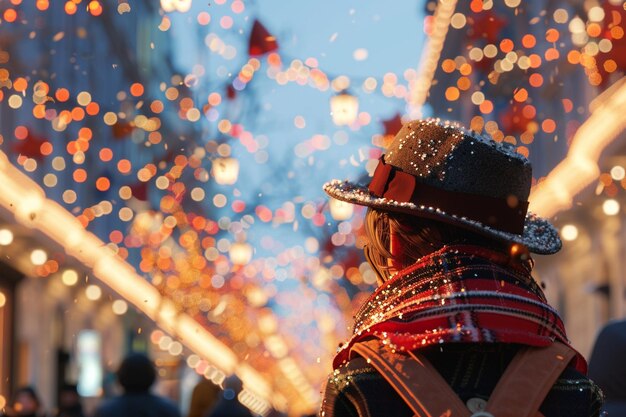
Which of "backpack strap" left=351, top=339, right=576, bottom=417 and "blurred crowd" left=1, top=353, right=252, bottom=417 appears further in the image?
"blurred crowd" left=1, top=353, right=252, bottom=417

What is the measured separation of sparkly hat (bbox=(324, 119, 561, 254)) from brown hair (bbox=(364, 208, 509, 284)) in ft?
0.13

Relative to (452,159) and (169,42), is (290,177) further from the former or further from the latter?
(169,42)

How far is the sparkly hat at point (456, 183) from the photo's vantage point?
301 centimetres

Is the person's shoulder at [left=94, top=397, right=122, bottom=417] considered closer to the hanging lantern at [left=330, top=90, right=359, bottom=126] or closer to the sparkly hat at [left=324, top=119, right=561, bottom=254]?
the hanging lantern at [left=330, top=90, right=359, bottom=126]

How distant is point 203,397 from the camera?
12.5 m

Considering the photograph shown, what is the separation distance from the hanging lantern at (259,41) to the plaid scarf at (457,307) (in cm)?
876

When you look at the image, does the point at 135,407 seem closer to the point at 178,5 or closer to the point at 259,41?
the point at 178,5

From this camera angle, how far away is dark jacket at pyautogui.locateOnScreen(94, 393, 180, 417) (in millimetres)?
9828

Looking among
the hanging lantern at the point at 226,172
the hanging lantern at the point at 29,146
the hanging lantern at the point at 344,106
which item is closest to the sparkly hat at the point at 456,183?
the hanging lantern at the point at 344,106

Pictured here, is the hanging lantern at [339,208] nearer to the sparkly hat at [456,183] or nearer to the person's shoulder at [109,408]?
the sparkly hat at [456,183]

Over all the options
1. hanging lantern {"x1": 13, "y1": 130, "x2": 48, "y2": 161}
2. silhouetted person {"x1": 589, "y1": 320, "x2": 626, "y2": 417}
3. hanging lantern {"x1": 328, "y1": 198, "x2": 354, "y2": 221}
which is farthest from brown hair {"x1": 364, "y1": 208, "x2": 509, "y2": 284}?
hanging lantern {"x1": 13, "y1": 130, "x2": 48, "y2": 161}

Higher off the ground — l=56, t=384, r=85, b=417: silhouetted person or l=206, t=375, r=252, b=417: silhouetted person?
l=206, t=375, r=252, b=417: silhouetted person

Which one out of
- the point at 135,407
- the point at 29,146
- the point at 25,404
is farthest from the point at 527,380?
the point at 29,146

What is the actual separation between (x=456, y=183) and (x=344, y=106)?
12.9 meters
